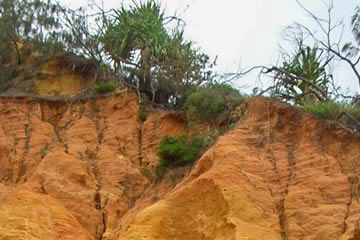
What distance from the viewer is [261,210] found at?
1507 cm

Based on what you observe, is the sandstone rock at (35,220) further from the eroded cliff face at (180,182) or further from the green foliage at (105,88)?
the green foliage at (105,88)

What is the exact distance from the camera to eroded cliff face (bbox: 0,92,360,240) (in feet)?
49.1

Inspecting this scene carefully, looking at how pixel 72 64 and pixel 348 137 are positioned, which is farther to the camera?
pixel 72 64

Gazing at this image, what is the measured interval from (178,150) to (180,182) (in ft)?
4.97

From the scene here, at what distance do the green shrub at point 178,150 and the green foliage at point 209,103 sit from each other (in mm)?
1424

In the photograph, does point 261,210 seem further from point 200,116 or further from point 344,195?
point 200,116

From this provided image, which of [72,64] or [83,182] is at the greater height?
[72,64]

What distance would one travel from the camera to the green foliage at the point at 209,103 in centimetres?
2116

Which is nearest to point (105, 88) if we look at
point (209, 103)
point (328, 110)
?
point (209, 103)

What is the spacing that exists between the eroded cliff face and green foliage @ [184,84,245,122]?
750 millimetres

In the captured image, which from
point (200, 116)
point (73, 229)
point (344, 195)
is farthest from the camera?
point (200, 116)

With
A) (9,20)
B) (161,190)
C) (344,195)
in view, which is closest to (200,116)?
(161,190)

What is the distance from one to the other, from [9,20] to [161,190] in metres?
10.5

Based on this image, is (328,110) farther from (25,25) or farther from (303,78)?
(25,25)
